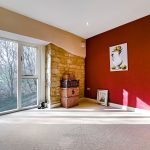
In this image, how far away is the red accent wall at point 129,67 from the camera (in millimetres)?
3469

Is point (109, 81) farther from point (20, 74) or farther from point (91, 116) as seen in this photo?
point (20, 74)

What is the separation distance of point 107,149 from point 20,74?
2.87m

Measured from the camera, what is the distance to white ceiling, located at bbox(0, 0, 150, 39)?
2.78 m

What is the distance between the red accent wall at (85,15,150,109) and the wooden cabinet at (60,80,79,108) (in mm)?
915

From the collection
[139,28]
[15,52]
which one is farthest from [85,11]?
[15,52]

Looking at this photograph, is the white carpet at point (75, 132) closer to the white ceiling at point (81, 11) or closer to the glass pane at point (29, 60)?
the glass pane at point (29, 60)

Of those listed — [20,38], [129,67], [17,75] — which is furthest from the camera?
[129,67]

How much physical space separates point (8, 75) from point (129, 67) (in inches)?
126

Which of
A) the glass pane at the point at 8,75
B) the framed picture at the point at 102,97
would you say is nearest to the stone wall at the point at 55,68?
the glass pane at the point at 8,75

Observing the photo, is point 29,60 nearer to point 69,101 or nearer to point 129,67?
point 69,101

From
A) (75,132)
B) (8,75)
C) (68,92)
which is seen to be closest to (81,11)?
(68,92)

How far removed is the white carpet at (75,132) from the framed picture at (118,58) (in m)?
1.37

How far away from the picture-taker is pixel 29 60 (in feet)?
13.3

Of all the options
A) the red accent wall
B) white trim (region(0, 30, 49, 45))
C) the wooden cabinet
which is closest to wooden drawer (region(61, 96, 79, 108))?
the wooden cabinet
